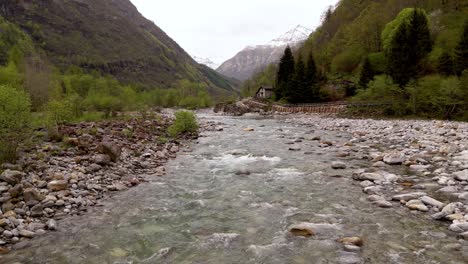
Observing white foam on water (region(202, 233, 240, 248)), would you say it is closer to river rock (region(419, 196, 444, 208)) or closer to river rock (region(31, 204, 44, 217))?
river rock (region(31, 204, 44, 217))

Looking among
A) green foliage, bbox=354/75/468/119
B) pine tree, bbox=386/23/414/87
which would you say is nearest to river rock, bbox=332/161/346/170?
green foliage, bbox=354/75/468/119

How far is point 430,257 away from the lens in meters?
6.99

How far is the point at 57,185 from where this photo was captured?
11242 millimetres

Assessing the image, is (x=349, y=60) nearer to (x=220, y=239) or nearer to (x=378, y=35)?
(x=378, y=35)

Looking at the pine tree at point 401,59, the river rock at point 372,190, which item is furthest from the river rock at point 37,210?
the pine tree at point 401,59

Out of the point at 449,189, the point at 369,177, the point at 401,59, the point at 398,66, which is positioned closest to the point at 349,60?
the point at 401,59

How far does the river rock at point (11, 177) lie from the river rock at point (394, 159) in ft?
54.2

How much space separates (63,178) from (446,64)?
52.6m

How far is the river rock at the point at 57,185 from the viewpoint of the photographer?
11136 millimetres

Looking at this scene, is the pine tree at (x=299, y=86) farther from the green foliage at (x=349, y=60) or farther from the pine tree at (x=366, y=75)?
the green foliage at (x=349, y=60)

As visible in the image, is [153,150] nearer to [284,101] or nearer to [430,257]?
[430,257]

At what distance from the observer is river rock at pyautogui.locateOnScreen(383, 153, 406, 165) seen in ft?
51.1

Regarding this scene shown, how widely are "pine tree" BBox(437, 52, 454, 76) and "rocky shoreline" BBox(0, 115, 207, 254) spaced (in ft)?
145

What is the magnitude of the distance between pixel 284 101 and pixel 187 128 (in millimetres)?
46019
